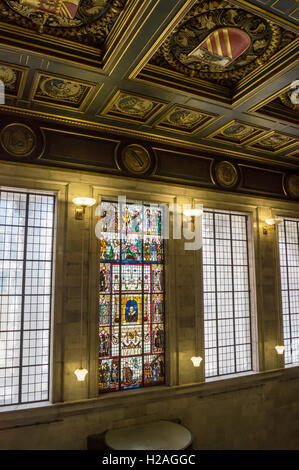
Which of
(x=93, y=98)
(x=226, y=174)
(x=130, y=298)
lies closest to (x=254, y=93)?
(x=226, y=174)

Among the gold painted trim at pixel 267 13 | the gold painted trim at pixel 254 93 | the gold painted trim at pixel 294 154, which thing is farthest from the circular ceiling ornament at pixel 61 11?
the gold painted trim at pixel 294 154

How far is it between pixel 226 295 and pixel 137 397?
14.8 ft

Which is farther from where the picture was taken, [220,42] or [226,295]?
[226,295]

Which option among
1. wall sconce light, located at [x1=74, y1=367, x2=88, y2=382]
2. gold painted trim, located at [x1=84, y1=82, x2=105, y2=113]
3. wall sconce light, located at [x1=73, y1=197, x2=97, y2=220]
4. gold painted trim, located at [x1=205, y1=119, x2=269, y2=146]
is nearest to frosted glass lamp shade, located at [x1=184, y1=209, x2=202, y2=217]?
gold painted trim, located at [x1=205, y1=119, x2=269, y2=146]

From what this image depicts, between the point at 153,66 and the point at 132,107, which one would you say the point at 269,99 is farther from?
the point at 132,107

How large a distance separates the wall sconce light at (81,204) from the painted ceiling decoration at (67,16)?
140 inches

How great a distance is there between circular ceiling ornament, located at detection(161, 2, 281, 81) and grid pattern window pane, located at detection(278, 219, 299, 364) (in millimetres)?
7365

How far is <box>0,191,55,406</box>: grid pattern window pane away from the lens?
864 centimetres

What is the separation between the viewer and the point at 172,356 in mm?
10156

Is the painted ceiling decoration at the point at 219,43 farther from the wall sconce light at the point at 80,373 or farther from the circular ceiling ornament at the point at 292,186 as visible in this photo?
the wall sconce light at the point at 80,373

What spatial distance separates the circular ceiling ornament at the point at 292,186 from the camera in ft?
43.8

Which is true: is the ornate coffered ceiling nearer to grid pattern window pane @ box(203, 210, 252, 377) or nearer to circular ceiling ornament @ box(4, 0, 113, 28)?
circular ceiling ornament @ box(4, 0, 113, 28)

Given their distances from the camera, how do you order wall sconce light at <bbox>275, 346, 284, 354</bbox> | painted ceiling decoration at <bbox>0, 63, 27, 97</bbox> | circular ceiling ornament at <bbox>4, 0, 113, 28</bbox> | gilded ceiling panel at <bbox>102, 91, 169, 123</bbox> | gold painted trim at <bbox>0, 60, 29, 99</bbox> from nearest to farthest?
circular ceiling ornament at <bbox>4, 0, 113, 28</bbox> < gold painted trim at <bbox>0, 60, 29, 99</bbox> < painted ceiling decoration at <bbox>0, 63, 27, 97</bbox> < gilded ceiling panel at <bbox>102, 91, 169, 123</bbox> < wall sconce light at <bbox>275, 346, 284, 354</bbox>
